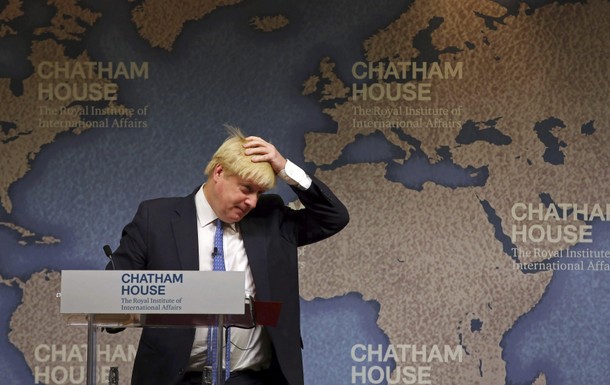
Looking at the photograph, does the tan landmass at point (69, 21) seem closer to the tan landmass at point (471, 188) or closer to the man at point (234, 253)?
the tan landmass at point (471, 188)

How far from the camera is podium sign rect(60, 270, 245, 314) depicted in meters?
2.51

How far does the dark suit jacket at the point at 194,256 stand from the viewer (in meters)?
2.86

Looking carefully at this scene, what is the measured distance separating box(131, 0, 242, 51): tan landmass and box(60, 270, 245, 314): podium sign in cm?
216

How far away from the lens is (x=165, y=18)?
4523mm

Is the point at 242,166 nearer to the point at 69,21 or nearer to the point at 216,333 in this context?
the point at 216,333

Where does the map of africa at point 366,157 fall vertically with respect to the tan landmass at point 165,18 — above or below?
below

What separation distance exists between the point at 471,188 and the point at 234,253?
1767 mm

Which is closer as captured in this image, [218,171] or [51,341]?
[218,171]

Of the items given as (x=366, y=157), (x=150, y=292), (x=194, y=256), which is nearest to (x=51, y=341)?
(x=366, y=157)

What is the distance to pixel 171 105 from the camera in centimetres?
452

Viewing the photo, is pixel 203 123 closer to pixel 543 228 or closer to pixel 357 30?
pixel 357 30

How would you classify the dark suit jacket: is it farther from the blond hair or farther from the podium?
the podium

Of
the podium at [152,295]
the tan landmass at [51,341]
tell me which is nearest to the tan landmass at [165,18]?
the tan landmass at [51,341]

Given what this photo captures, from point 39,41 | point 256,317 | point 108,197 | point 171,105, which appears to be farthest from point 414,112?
point 256,317
